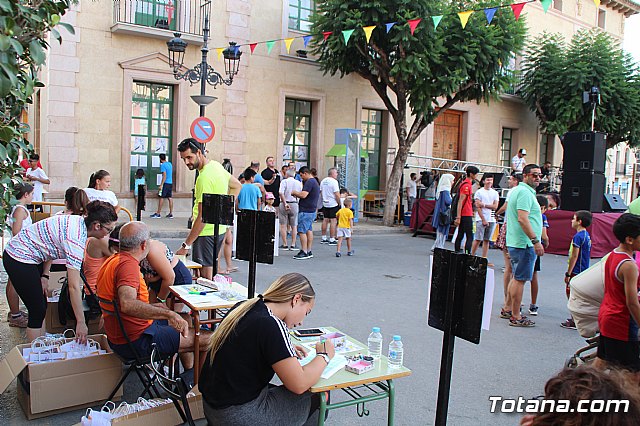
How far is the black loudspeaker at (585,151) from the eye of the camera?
13.5 metres

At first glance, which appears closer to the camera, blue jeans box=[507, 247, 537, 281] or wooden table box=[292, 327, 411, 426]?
wooden table box=[292, 327, 411, 426]

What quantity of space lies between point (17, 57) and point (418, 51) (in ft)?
44.6

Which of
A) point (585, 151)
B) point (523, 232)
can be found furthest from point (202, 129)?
point (585, 151)

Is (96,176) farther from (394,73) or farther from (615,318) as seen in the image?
(394,73)

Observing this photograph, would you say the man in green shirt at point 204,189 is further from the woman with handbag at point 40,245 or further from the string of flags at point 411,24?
the string of flags at point 411,24

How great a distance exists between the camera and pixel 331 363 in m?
3.30

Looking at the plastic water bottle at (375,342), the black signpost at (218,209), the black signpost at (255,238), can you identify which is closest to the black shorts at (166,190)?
the black signpost at (218,209)

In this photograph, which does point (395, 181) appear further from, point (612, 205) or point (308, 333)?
Result: point (308, 333)

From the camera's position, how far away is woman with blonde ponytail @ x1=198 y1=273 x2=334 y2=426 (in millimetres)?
2818

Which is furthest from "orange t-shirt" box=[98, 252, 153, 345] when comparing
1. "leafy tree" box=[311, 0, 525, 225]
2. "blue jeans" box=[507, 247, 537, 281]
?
"leafy tree" box=[311, 0, 525, 225]

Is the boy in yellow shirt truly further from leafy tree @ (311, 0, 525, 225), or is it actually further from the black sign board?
the black sign board

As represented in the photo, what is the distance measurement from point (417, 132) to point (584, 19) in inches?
630

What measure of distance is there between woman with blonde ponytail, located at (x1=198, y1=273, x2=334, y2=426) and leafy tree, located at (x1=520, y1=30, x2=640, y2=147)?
2104 centimetres

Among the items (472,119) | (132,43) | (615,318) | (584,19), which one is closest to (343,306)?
(615,318)
